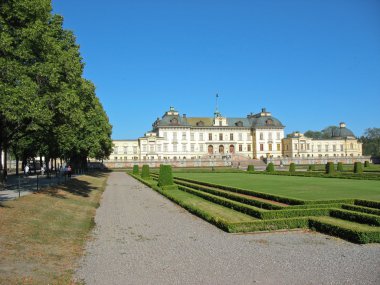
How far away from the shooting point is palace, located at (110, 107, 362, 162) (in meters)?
88.1

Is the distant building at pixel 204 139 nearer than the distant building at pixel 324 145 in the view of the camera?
Yes

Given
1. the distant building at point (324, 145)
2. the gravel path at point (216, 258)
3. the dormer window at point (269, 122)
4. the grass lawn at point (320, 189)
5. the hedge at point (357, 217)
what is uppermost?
the dormer window at point (269, 122)

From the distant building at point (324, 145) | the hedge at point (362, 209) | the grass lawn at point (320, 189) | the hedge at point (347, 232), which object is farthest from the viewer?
the distant building at point (324, 145)

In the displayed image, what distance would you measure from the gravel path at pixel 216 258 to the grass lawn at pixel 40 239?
1.31ft

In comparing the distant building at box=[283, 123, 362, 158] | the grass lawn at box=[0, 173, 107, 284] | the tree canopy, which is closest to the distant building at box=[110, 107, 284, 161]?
the distant building at box=[283, 123, 362, 158]

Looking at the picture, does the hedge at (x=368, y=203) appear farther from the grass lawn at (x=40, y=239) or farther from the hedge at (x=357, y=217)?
the grass lawn at (x=40, y=239)

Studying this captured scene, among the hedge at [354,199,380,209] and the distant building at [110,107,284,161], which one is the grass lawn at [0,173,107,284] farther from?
the distant building at [110,107,284,161]

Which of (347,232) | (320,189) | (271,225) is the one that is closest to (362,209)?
(347,232)

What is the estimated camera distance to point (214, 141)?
301 ft

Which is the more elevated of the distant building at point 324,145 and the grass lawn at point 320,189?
the distant building at point 324,145

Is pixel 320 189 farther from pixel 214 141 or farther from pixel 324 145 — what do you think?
pixel 324 145

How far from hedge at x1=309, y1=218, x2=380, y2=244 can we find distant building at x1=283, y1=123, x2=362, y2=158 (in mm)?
83021

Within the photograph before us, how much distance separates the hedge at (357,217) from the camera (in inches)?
450

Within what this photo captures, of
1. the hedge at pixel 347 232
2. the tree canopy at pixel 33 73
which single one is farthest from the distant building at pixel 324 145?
the hedge at pixel 347 232
